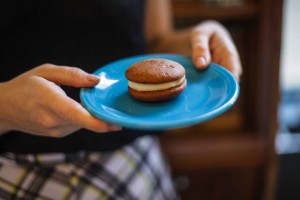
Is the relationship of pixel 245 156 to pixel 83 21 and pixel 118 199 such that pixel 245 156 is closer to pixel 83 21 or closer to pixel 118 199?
pixel 118 199

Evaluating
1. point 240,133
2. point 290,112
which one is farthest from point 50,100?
point 290,112

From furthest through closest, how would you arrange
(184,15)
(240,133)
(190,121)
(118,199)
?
(240,133) → (184,15) → (118,199) → (190,121)

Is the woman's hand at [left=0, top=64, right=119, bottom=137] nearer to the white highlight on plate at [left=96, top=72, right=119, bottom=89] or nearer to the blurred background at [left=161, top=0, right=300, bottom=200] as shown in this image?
the white highlight on plate at [left=96, top=72, right=119, bottom=89]

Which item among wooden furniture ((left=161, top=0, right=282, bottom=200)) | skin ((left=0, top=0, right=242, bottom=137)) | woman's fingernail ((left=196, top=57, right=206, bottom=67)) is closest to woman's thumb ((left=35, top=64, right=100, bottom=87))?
skin ((left=0, top=0, right=242, bottom=137))

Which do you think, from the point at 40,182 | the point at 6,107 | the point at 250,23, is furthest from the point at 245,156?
the point at 6,107

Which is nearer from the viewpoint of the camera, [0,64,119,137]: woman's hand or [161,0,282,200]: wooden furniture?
[0,64,119,137]: woman's hand

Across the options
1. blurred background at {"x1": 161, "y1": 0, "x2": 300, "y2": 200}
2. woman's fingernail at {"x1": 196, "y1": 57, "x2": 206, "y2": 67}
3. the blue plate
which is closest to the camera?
the blue plate

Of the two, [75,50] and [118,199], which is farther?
[118,199]

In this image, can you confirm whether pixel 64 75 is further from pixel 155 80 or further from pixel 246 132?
pixel 246 132
